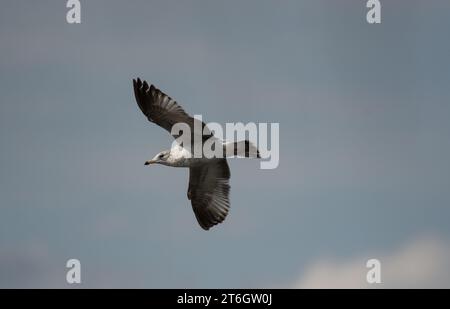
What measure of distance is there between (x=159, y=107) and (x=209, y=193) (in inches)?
106

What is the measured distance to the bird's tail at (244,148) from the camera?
54.7ft

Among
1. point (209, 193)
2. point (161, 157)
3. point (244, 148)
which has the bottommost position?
point (209, 193)

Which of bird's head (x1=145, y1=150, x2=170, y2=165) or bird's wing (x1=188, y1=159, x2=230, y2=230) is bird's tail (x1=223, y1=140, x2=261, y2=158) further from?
bird's wing (x1=188, y1=159, x2=230, y2=230)

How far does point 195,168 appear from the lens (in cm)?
1836

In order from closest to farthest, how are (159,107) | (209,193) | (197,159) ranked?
(159,107) → (197,159) → (209,193)

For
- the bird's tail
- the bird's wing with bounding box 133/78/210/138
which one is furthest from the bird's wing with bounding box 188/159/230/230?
the bird's wing with bounding box 133/78/210/138

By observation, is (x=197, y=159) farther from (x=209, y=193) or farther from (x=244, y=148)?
(x=209, y=193)

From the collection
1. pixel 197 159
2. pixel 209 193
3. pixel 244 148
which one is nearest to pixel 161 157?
pixel 197 159

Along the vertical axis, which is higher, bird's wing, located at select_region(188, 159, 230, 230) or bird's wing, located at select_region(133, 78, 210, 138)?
bird's wing, located at select_region(133, 78, 210, 138)

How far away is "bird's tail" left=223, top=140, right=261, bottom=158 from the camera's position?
54.7ft

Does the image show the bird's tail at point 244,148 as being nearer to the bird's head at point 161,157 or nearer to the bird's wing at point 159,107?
the bird's wing at point 159,107

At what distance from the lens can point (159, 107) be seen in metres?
16.7
